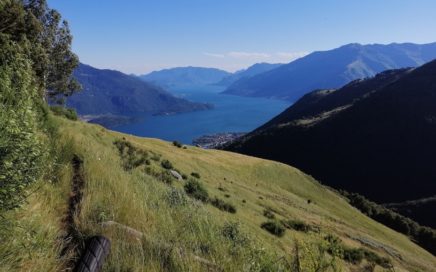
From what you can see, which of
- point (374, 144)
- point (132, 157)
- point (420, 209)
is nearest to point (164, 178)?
point (132, 157)

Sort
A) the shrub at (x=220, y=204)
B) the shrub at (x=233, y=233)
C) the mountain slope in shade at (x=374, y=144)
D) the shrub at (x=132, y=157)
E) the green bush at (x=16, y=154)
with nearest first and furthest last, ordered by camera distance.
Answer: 1. the green bush at (x=16, y=154)
2. the shrub at (x=233, y=233)
3. the shrub at (x=132, y=157)
4. the shrub at (x=220, y=204)
5. the mountain slope in shade at (x=374, y=144)

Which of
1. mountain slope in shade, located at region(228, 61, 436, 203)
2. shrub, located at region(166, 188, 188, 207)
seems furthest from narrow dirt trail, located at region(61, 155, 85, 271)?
mountain slope in shade, located at region(228, 61, 436, 203)

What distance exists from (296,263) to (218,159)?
60.4 m

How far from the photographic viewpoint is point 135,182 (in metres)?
7.97

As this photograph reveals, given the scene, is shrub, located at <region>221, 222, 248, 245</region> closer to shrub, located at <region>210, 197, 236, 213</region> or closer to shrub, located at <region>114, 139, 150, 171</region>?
shrub, located at <region>114, 139, 150, 171</region>

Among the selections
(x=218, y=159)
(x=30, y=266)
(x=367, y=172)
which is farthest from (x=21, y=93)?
(x=367, y=172)

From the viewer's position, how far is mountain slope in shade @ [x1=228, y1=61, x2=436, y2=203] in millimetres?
130413

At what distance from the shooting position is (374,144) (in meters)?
150

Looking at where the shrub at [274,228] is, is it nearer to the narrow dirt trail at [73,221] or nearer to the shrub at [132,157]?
the shrub at [132,157]

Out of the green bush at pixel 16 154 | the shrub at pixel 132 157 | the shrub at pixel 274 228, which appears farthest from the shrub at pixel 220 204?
the green bush at pixel 16 154

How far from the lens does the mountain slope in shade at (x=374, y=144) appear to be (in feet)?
428

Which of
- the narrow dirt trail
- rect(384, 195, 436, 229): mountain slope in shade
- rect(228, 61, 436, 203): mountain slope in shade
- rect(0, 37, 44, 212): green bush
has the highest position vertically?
rect(0, 37, 44, 212): green bush

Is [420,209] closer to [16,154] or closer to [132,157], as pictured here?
[132,157]

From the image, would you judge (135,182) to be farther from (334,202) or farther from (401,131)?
(401,131)
